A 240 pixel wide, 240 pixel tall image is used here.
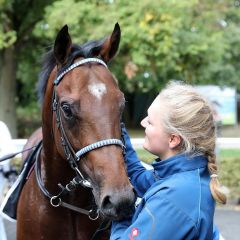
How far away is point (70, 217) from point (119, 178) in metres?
0.86

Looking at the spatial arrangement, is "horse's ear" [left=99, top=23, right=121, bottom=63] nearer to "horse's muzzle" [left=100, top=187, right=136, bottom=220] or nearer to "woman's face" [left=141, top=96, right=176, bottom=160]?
"woman's face" [left=141, top=96, right=176, bottom=160]

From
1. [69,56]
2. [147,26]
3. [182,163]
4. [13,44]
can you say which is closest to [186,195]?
[182,163]

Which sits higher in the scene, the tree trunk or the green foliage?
the green foliage

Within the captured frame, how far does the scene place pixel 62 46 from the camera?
277 cm

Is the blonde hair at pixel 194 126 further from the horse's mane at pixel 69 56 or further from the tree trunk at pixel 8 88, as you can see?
the tree trunk at pixel 8 88

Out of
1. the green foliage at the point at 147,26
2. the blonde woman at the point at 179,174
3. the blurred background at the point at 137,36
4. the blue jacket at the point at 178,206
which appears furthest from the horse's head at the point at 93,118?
the green foliage at the point at 147,26

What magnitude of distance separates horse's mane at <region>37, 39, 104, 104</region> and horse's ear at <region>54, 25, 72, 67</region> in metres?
0.04

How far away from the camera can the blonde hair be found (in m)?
1.98

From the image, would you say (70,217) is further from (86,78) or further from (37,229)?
(86,78)

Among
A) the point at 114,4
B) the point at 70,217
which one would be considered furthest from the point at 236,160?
the point at 70,217

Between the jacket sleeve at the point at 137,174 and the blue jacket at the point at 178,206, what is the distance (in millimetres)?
546

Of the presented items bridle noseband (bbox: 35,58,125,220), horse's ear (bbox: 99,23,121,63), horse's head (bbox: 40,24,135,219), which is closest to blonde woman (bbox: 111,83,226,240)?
horse's head (bbox: 40,24,135,219)

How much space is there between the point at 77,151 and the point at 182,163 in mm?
752

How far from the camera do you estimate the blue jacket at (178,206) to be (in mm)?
1825
